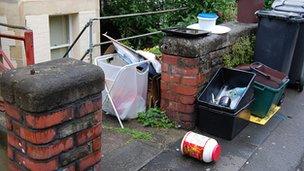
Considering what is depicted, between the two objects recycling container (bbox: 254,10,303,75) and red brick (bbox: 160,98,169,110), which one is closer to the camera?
red brick (bbox: 160,98,169,110)

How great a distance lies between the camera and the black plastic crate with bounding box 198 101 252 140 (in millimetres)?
3764

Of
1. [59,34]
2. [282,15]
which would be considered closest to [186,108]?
[282,15]

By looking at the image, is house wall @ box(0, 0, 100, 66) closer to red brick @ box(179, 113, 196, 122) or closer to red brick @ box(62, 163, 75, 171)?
red brick @ box(179, 113, 196, 122)

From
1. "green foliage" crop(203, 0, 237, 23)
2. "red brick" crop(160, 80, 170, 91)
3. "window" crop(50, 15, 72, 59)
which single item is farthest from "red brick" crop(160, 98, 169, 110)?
"window" crop(50, 15, 72, 59)

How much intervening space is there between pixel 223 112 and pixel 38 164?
2.10m

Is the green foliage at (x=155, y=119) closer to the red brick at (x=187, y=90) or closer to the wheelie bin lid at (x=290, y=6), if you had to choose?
the red brick at (x=187, y=90)

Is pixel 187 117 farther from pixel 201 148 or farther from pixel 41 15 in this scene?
pixel 41 15

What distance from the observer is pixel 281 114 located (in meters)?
4.64

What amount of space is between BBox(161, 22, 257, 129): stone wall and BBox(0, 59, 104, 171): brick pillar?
1.56 metres

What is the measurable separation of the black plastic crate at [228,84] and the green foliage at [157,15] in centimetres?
183

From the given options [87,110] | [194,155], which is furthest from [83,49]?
[87,110]

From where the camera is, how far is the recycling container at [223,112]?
3770 millimetres

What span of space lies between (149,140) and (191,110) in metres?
0.59

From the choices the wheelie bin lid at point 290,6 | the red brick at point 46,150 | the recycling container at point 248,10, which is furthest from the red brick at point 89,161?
the wheelie bin lid at point 290,6
